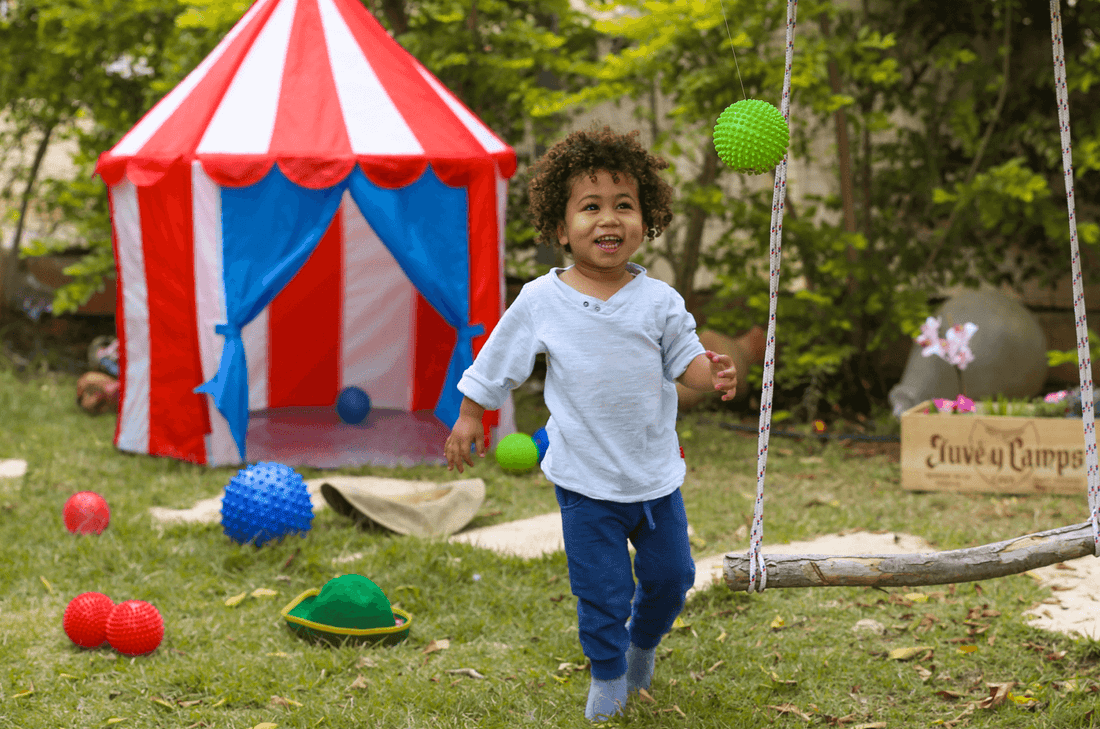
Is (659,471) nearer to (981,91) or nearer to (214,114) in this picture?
(214,114)

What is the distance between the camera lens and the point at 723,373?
7.04 feet

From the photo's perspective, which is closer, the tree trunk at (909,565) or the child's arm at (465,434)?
the tree trunk at (909,565)

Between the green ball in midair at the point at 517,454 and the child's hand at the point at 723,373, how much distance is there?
Result: 8.98 feet

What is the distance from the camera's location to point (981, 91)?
20.9 ft

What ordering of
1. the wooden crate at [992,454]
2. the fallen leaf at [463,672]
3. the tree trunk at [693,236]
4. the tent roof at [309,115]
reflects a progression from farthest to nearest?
the tree trunk at [693,236], the tent roof at [309,115], the wooden crate at [992,454], the fallen leaf at [463,672]

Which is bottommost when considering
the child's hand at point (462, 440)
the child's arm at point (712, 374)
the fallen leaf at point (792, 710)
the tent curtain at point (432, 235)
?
the fallen leaf at point (792, 710)

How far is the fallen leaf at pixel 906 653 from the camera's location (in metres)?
2.66

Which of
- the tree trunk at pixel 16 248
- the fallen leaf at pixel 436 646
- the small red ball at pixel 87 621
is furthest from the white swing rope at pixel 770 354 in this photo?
the tree trunk at pixel 16 248

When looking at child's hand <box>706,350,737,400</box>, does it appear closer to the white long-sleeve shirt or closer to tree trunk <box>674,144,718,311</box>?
the white long-sleeve shirt

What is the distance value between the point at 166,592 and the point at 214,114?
2.81m

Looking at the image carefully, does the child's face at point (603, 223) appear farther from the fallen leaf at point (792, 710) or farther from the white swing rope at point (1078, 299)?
the fallen leaf at point (792, 710)

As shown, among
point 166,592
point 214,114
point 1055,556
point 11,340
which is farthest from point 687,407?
point 11,340

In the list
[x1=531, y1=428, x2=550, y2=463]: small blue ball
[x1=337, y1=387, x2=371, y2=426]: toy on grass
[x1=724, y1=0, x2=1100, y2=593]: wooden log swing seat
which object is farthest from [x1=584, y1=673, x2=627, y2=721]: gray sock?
[x1=337, y1=387, x2=371, y2=426]: toy on grass

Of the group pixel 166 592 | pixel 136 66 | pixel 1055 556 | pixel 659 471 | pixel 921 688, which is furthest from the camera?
pixel 136 66
